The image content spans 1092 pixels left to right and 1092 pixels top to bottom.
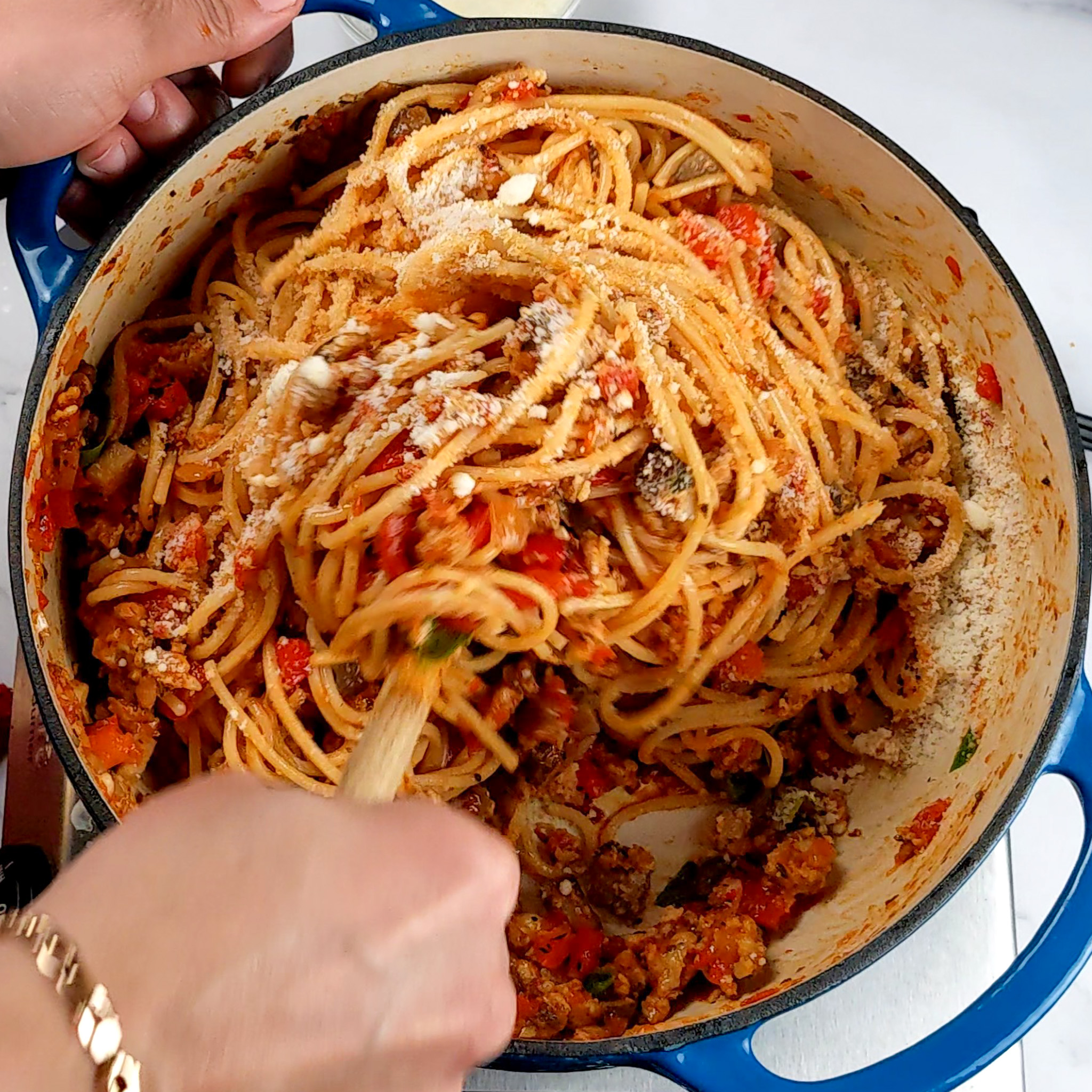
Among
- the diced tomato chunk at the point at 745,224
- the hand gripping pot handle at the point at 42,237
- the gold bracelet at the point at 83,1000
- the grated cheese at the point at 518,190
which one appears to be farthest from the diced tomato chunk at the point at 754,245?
the gold bracelet at the point at 83,1000

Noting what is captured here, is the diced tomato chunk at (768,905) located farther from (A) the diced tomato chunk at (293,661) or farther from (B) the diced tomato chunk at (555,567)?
(A) the diced tomato chunk at (293,661)

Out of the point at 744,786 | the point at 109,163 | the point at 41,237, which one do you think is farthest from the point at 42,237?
the point at 744,786

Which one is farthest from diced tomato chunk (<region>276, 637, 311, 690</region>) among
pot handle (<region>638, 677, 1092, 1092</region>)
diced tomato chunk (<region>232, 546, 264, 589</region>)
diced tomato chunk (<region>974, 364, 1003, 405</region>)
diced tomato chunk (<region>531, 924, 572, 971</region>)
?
diced tomato chunk (<region>974, 364, 1003, 405</region>)

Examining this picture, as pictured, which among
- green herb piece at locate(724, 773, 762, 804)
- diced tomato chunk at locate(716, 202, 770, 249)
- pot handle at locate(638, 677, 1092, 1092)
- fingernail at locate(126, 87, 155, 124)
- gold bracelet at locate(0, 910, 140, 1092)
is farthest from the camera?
green herb piece at locate(724, 773, 762, 804)

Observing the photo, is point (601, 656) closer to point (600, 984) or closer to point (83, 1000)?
point (600, 984)

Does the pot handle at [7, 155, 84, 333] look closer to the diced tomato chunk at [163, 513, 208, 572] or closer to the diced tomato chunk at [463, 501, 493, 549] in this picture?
the diced tomato chunk at [163, 513, 208, 572]

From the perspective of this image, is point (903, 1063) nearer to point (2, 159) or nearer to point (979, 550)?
point (979, 550)
